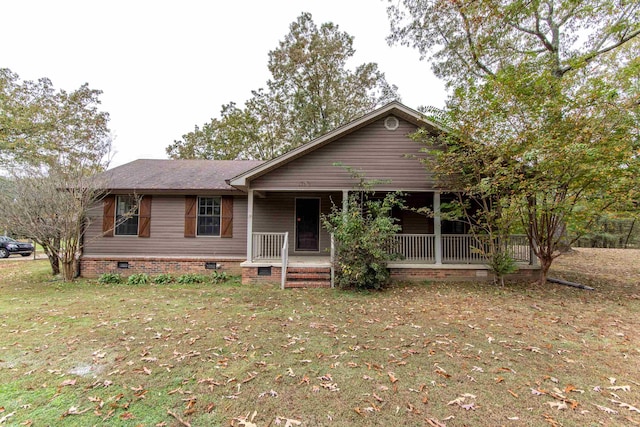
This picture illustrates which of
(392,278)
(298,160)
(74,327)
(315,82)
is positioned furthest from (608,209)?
(315,82)

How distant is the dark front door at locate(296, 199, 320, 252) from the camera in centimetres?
1021

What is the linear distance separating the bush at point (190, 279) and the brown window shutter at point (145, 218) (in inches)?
89.5

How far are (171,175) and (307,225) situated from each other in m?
5.45

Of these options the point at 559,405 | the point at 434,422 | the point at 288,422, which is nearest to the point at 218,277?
the point at 288,422

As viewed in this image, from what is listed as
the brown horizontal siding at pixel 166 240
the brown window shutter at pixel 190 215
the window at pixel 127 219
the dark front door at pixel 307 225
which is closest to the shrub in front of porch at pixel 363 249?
the dark front door at pixel 307 225

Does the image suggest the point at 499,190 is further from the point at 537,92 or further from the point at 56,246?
the point at 56,246

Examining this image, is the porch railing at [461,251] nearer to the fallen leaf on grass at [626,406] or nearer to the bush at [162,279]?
the fallen leaf on grass at [626,406]

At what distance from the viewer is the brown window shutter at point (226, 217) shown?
9672mm

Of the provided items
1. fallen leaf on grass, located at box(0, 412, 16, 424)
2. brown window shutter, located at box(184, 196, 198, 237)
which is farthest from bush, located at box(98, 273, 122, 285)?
fallen leaf on grass, located at box(0, 412, 16, 424)

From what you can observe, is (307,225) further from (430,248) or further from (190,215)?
(430,248)

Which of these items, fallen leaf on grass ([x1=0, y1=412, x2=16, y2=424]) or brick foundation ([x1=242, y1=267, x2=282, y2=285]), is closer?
fallen leaf on grass ([x1=0, y1=412, x2=16, y2=424])

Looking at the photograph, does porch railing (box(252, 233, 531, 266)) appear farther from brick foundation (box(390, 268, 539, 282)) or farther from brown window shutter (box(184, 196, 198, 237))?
brown window shutter (box(184, 196, 198, 237))

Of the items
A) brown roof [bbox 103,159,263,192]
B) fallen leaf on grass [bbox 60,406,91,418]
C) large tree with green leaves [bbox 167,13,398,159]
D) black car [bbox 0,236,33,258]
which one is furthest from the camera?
large tree with green leaves [bbox 167,13,398,159]

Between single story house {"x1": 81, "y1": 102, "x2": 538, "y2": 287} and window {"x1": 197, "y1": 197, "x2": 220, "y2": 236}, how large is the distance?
35mm
